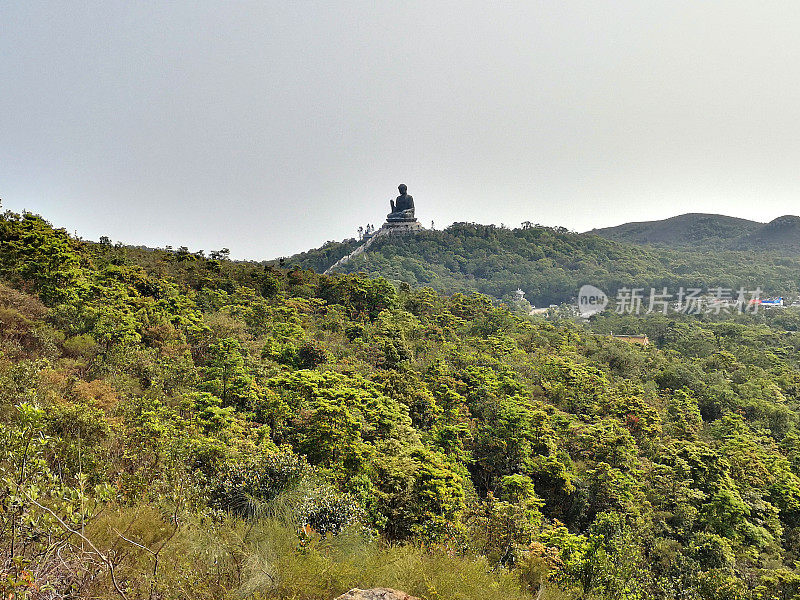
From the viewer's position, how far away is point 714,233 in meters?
122

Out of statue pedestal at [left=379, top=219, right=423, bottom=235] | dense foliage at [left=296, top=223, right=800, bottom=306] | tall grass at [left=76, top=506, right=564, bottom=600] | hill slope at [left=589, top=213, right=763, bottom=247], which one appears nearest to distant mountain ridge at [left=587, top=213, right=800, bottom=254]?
hill slope at [left=589, top=213, right=763, bottom=247]

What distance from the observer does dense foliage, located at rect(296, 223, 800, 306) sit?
223 ft

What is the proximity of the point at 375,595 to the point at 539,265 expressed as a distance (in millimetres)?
75985

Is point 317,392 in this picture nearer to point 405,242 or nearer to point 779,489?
point 779,489

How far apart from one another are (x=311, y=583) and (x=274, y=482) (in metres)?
2.36

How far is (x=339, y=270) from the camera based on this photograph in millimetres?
62656

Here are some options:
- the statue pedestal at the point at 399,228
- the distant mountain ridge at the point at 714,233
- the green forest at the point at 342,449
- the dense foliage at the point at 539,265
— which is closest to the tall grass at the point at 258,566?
the green forest at the point at 342,449

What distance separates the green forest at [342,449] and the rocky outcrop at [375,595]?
0.37 meters

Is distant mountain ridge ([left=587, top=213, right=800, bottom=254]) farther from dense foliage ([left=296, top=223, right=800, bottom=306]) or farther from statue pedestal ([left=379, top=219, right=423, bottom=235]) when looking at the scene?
statue pedestal ([left=379, top=219, right=423, bottom=235])

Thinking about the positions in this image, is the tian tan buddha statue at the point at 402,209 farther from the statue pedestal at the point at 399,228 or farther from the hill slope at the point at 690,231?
the hill slope at the point at 690,231

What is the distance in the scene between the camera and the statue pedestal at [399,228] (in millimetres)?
76125

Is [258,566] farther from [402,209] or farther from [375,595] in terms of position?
[402,209]

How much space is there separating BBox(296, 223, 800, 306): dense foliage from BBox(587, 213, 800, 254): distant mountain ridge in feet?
78.6

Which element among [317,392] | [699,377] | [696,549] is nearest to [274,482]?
[317,392]
